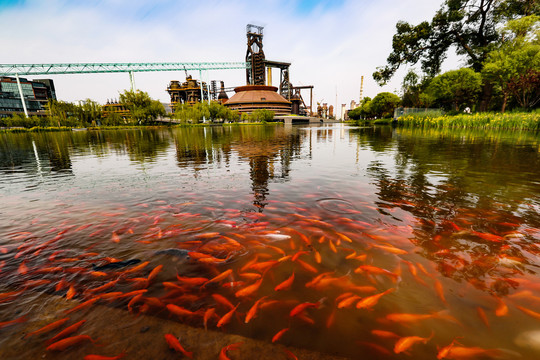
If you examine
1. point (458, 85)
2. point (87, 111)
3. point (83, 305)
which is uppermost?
point (87, 111)

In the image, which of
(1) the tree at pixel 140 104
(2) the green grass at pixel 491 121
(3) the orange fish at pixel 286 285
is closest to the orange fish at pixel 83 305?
(3) the orange fish at pixel 286 285

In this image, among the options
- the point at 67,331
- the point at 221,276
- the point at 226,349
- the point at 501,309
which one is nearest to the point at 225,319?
the point at 226,349

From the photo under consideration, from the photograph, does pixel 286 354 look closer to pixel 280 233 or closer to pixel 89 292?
pixel 280 233

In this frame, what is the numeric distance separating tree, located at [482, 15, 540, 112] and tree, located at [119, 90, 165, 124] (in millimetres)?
88092

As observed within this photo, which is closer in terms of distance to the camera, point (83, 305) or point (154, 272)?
point (83, 305)

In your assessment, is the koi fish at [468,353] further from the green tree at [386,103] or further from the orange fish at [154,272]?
the green tree at [386,103]

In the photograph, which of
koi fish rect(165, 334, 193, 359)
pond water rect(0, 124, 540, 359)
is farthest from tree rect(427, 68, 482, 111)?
koi fish rect(165, 334, 193, 359)

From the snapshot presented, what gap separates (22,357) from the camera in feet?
6.81

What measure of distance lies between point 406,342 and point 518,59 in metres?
45.9

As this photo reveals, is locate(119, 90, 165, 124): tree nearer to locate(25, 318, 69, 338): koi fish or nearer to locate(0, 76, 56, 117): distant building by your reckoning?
locate(0, 76, 56, 117): distant building

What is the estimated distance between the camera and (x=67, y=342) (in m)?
2.21

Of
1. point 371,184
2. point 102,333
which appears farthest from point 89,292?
point 371,184

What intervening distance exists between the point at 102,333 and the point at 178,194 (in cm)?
461

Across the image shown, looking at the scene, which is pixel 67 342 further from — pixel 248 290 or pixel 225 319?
pixel 248 290
